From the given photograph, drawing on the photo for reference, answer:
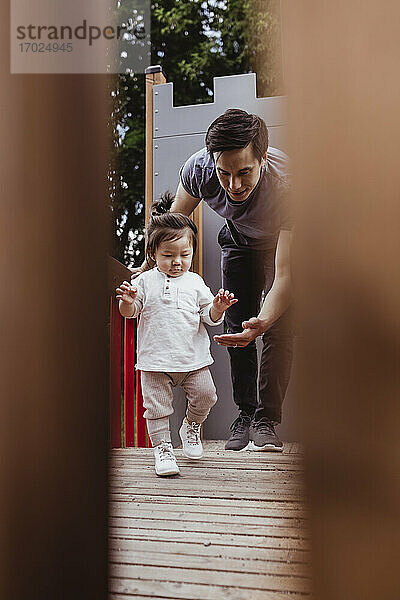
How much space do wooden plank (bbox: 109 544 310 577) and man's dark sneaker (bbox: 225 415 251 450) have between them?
1.23 meters

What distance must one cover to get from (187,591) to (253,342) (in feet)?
5.85

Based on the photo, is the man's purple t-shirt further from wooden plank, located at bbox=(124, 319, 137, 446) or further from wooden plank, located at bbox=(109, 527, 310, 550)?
wooden plank, located at bbox=(109, 527, 310, 550)

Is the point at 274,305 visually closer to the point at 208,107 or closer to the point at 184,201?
the point at 184,201

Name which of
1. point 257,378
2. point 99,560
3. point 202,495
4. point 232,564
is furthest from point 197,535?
point 257,378

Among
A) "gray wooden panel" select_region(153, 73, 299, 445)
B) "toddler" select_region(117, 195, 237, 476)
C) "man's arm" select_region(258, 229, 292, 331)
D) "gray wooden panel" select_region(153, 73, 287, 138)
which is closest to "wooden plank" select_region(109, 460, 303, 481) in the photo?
"toddler" select_region(117, 195, 237, 476)

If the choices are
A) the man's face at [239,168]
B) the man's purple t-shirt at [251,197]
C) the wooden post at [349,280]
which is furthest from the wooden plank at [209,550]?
the man's face at [239,168]

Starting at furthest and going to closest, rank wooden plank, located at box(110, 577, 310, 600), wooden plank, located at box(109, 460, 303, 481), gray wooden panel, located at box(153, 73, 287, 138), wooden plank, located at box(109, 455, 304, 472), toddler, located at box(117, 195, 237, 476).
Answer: gray wooden panel, located at box(153, 73, 287, 138), toddler, located at box(117, 195, 237, 476), wooden plank, located at box(109, 455, 304, 472), wooden plank, located at box(109, 460, 303, 481), wooden plank, located at box(110, 577, 310, 600)

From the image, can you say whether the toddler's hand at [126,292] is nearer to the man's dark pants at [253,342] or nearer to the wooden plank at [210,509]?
the man's dark pants at [253,342]

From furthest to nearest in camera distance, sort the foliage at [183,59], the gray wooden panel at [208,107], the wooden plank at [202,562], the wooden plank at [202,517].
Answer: the foliage at [183,59] < the gray wooden panel at [208,107] < the wooden plank at [202,517] < the wooden plank at [202,562]

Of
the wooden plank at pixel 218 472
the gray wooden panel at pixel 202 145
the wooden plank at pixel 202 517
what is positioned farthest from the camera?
the gray wooden panel at pixel 202 145

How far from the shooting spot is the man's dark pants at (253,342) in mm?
2367

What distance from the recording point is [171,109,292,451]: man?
7.39 feet

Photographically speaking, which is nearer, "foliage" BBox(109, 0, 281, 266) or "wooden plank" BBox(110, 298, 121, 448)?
"wooden plank" BBox(110, 298, 121, 448)

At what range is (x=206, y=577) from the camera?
84 centimetres
